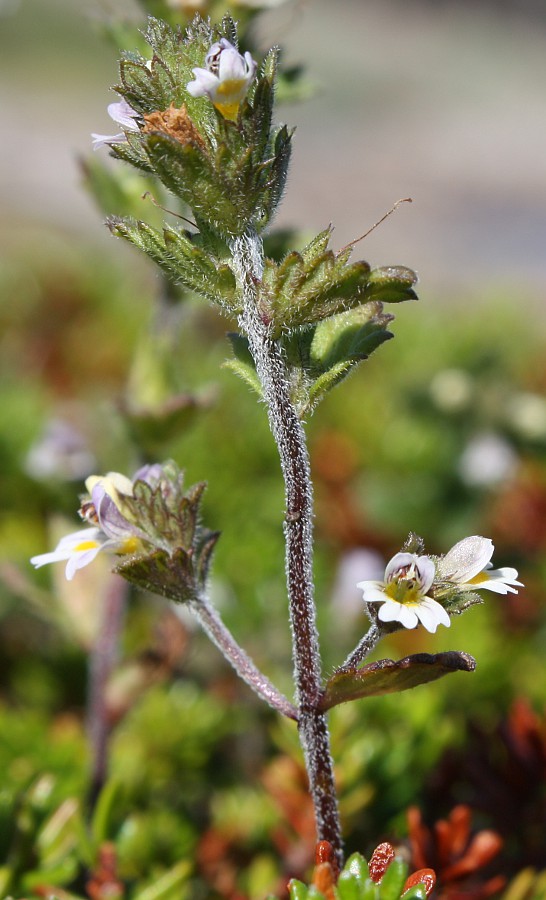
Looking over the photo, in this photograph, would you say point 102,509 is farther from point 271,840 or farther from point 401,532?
point 401,532

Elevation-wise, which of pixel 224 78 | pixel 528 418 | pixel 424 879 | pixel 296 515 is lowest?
pixel 424 879

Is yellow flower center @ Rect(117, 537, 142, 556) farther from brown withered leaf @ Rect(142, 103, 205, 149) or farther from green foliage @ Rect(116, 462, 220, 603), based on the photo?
brown withered leaf @ Rect(142, 103, 205, 149)

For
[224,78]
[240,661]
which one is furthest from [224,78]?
[240,661]

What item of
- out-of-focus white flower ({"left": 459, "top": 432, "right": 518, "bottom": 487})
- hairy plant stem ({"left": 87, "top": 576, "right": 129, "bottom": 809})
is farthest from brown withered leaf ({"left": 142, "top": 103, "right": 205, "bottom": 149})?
out-of-focus white flower ({"left": 459, "top": 432, "right": 518, "bottom": 487})

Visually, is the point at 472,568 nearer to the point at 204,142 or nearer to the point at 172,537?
the point at 172,537

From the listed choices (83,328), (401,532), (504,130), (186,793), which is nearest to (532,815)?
(186,793)

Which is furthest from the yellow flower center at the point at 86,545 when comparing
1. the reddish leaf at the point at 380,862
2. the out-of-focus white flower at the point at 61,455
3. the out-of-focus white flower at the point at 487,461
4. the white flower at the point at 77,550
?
the out-of-focus white flower at the point at 487,461

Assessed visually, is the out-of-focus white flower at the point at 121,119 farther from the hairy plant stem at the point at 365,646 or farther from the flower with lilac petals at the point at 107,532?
the hairy plant stem at the point at 365,646
